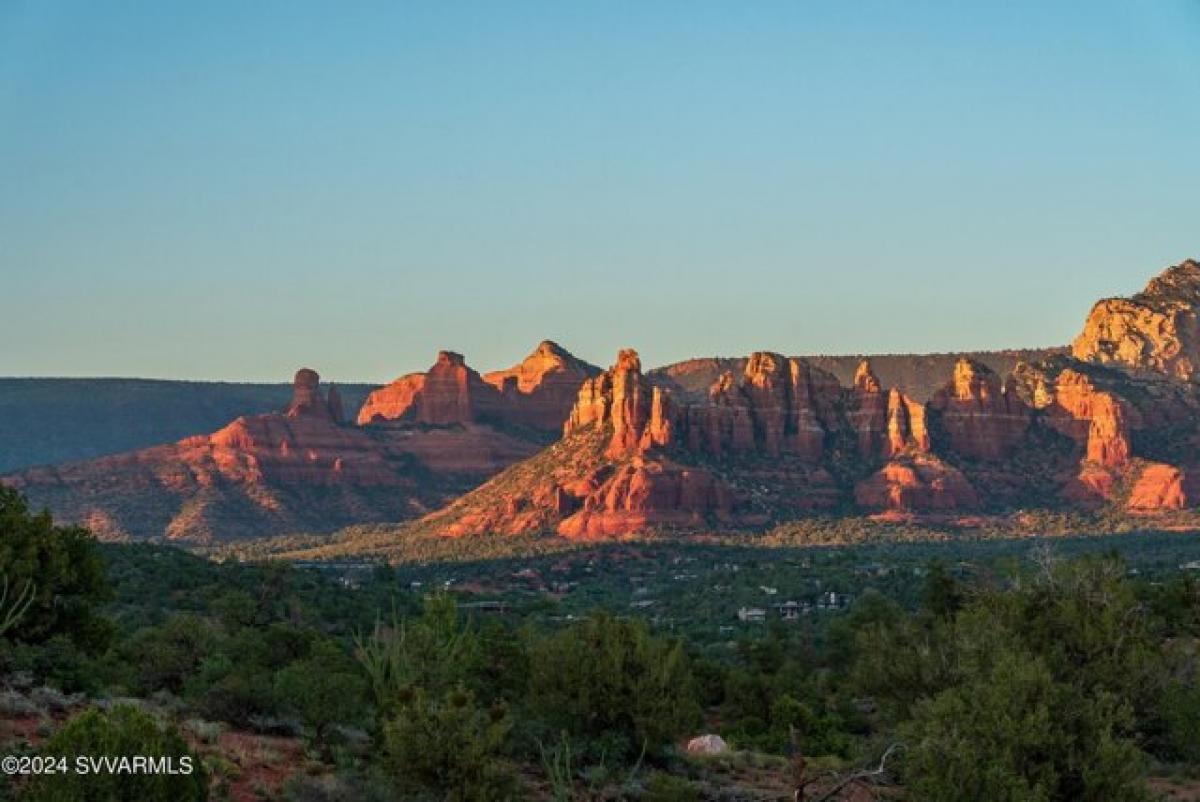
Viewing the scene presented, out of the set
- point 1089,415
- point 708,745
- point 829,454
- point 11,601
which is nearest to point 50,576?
point 11,601

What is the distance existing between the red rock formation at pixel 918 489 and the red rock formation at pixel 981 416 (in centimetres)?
744

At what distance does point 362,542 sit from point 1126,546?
76.5 meters

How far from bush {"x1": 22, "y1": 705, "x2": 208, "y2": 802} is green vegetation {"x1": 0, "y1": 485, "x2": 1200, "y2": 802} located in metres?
0.07

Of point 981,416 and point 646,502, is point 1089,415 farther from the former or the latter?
point 646,502

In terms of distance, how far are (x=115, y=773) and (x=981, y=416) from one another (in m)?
166

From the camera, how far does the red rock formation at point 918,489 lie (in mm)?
173125

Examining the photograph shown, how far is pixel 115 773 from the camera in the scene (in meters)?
28.6

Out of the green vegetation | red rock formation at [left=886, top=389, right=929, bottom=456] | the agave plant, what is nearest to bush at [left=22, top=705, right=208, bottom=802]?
the green vegetation

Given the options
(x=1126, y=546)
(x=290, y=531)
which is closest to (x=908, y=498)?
(x=1126, y=546)

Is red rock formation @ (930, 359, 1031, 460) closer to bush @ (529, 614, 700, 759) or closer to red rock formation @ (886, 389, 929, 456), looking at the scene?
red rock formation @ (886, 389, 929, 456)

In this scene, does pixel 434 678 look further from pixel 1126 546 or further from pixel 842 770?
pixel 1126 546

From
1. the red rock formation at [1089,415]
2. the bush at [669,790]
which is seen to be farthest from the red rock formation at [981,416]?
the bush at [669,790]

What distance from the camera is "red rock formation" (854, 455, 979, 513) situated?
173125mm

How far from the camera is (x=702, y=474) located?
557 ft
